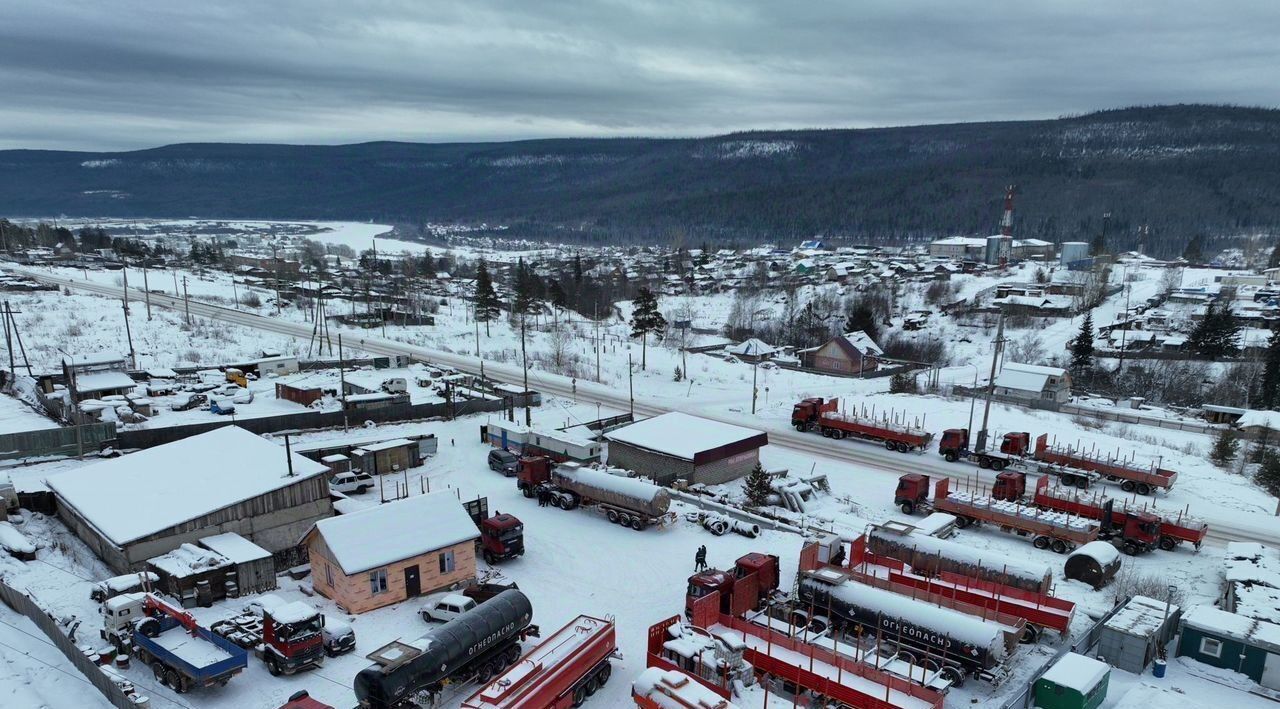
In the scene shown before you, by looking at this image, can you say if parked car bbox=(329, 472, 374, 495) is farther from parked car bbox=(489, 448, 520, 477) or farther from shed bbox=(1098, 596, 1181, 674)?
shed bbox=(1098, 596, 1181, 674)

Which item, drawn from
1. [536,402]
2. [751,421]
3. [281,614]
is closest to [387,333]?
[536,402]

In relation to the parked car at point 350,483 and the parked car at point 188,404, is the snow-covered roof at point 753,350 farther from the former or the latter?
the parked car at point 188,404

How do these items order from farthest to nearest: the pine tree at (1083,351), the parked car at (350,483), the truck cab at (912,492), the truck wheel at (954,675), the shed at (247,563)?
1. the pine tree at (1083,351)
2. the parked car at (350,483)
3. the truck cab at (912,492)
4. the shed at (247,563)
5. the truck wheel at (954,675)

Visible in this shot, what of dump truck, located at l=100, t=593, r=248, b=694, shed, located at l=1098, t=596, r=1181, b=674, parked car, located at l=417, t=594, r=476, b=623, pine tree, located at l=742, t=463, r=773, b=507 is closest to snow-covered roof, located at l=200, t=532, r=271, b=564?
dump truck, located at l=100, t=593, r=248, b=694

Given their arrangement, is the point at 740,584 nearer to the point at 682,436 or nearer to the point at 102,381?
the point at 682,436

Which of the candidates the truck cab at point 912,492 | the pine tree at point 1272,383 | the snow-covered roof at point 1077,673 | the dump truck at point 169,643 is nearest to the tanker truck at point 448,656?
the dump truck at point 169,643
